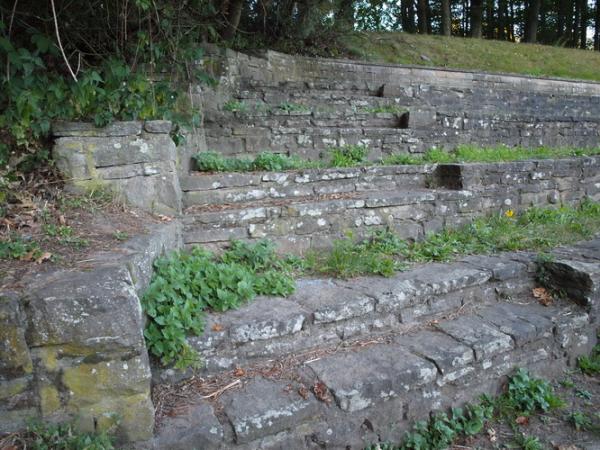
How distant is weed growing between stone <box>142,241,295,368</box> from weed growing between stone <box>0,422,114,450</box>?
0.45 meters

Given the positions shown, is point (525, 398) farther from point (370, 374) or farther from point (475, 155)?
point (475, 155)

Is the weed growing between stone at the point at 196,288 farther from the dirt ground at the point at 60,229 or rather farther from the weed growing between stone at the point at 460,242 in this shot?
the weed growing between stone at the point at 460,242

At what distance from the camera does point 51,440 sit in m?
1.68

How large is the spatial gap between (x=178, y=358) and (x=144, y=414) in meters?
0.32

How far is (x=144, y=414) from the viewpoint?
6.05ft

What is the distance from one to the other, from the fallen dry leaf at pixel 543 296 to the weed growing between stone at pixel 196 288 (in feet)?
6.87

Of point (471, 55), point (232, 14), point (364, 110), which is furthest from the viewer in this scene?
point (471, 55)

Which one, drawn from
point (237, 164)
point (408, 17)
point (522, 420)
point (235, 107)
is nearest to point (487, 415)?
point (522, 420)

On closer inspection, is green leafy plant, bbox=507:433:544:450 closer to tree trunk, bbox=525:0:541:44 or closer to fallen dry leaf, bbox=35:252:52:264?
fallen dry leaf, bbox=35:252:52:264

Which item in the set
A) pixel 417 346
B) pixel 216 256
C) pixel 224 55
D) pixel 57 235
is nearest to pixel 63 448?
pixel 57 235

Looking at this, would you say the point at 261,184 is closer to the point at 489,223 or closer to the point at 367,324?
the point at 367,324

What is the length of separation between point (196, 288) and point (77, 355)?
809 mm

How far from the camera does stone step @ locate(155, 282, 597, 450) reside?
1.98 meters

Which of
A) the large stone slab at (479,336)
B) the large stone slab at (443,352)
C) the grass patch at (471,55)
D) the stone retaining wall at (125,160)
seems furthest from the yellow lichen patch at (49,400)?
the grass patch at (471,55)
